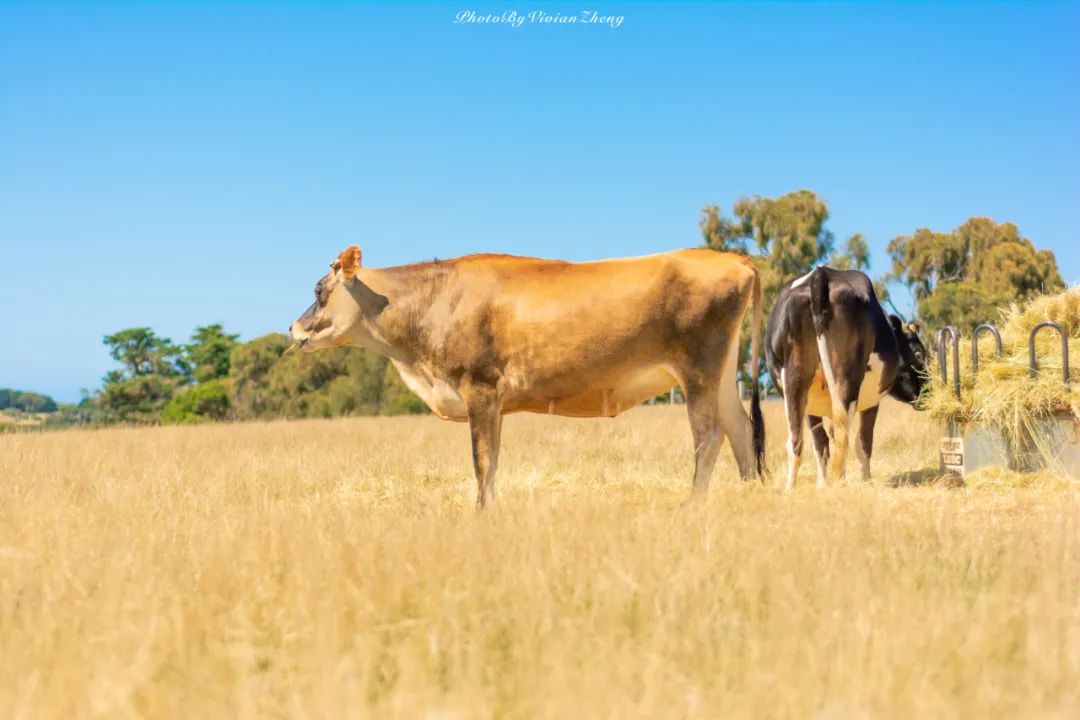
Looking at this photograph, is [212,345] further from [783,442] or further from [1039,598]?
→ [1039,598]

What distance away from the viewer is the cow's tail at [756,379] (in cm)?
772

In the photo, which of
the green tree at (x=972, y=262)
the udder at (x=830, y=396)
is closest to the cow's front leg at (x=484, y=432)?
the udder at (x=830, y=396)

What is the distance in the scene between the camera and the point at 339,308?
8109 millimetres

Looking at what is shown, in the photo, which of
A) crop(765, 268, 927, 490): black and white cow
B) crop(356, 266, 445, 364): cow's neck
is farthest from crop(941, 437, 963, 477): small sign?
crop(356, 266, 445, 364): cow's neck

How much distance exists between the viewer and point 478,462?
23.9ft

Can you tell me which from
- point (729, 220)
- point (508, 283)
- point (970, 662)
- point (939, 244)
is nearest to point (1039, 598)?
point (970, 662)

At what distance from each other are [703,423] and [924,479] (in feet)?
11.6

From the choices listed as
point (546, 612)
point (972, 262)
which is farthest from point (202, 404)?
point (546, 612)

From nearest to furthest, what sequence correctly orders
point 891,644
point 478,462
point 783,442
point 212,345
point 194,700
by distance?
point 194,700 < point 891,644 < point 478,462 < point 783,442 < point 212,345

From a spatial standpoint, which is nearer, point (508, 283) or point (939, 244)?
point (508, 283)

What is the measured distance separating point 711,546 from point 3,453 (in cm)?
1109

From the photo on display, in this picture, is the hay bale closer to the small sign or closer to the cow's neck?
the small sign

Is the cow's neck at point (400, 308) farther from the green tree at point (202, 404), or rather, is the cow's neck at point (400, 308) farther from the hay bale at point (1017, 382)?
the green tree at point (202, 404)

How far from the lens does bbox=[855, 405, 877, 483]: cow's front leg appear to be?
9.81 m
